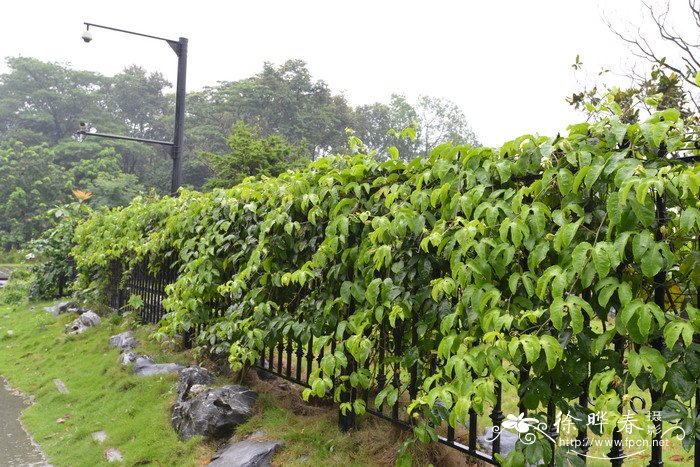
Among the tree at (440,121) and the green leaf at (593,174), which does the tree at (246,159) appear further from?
the tree at (440,121)

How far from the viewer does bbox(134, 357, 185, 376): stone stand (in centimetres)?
570

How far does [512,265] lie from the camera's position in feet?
8.49

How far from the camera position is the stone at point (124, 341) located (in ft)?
22.5

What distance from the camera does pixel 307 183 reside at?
3.93 meters

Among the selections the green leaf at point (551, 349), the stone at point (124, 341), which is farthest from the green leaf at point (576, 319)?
the stone at point (124, 341)

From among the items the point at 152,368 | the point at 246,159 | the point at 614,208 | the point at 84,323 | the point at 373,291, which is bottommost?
the point at 84,323

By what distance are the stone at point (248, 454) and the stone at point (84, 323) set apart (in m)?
5.59

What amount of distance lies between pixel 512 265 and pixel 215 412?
9.23 ft

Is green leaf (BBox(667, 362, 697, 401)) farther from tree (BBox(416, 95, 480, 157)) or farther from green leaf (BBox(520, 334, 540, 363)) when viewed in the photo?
tree (BBox(416, 95, 480, 157))

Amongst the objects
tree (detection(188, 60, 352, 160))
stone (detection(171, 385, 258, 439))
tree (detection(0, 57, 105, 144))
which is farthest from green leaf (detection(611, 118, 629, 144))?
tree (detection(0, 57, 105, 144))

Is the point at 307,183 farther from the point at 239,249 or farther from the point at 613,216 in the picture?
the point at 613,216

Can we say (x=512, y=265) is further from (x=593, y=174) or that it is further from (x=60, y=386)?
(x=60, y=386)

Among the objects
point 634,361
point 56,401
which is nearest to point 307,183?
point 634,361

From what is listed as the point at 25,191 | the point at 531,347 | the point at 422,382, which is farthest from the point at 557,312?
the point at 25,191
